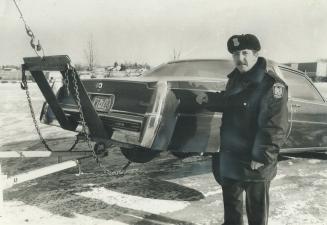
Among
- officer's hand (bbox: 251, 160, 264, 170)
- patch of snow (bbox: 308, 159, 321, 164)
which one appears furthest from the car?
patch of snow (bbox: 308, 159, 321, 164)

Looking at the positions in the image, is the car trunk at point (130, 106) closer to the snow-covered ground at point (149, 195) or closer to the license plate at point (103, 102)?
the license plate at point (103, 102)

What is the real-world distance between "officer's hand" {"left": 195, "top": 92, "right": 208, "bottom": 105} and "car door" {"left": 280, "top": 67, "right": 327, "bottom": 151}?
1.50 meters

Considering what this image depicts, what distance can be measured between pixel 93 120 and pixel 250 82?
1.76 metres

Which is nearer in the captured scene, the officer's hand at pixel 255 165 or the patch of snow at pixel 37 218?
the officer's hand at pixel 255 165

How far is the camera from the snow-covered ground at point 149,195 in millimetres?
3729

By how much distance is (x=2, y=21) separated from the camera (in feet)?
16.2

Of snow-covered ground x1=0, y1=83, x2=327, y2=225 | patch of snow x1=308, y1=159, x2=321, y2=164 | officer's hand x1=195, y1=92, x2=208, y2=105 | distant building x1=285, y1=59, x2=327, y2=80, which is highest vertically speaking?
officer's hand x1=195, y1=92, x2=208, y2=105

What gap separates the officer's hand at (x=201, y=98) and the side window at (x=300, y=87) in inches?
66.7

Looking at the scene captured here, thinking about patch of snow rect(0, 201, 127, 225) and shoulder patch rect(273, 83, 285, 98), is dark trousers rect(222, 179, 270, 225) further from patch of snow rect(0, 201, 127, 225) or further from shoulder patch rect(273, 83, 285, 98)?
patch of snow rect(0, 201, 127, 225)

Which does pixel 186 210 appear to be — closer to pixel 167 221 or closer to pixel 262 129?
pixel 167 221

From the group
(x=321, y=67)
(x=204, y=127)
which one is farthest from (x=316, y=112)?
(x=321, y=67)

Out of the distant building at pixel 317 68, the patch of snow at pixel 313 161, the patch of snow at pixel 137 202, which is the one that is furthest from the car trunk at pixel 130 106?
the distant building at pixel 317 68

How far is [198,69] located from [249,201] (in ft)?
7.45

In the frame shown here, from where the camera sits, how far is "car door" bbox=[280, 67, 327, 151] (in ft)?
16.8
